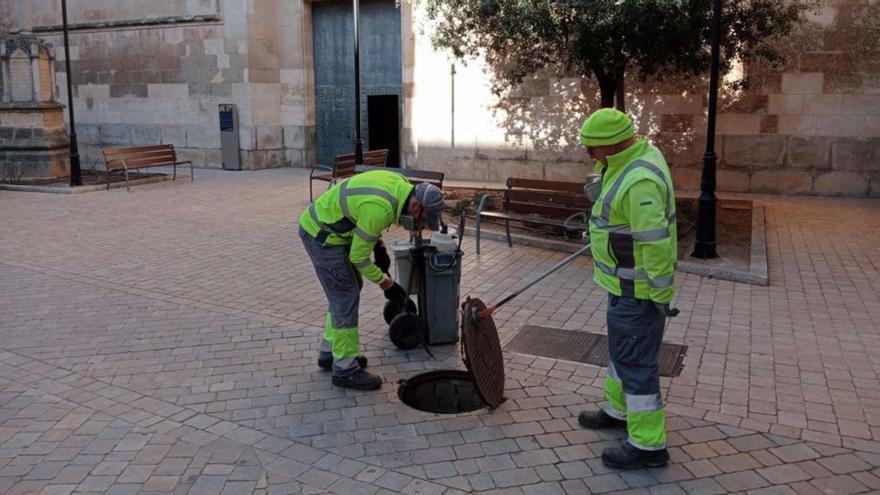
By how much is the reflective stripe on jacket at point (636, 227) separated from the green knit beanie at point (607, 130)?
0.09 m

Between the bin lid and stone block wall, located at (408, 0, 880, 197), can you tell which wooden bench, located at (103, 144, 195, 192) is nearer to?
stone block wall, located at (408, 0, 880, 197)

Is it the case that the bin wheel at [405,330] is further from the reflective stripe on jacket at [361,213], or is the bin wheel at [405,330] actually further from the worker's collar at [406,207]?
the worker's collar at [406,207]

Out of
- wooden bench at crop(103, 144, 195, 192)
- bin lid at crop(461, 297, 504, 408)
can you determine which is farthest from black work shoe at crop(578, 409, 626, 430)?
wooden bench at crop(103, 144, 195, 192)

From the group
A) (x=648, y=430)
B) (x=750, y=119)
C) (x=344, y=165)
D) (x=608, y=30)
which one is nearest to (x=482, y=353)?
(x=648, y=430)

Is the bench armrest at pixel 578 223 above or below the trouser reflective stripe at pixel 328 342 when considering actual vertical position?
above

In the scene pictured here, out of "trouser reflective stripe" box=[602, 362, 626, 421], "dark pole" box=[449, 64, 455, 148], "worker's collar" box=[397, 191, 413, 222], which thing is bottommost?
"trouser reflective stripe" box=[602, 362, 626, 421]

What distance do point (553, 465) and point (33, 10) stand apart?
22087mm

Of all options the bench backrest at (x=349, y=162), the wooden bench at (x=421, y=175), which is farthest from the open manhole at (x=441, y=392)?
the bench backrest at (x=349, y=162)

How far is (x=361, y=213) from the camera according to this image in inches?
184

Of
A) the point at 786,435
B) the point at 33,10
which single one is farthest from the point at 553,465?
the point at 33,10

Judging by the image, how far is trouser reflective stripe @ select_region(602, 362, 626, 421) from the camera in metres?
4.36

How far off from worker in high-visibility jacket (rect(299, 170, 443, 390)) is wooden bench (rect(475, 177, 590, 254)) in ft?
13.5

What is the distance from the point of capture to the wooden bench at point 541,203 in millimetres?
9141

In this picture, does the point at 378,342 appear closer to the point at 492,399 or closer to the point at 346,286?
the point at 346,286
